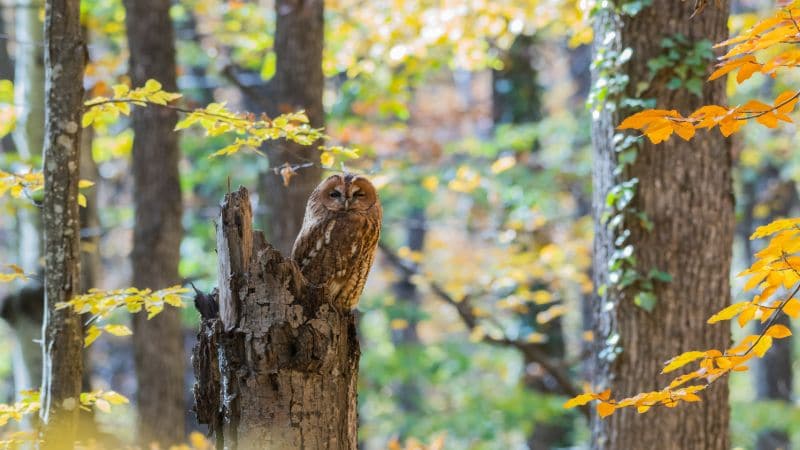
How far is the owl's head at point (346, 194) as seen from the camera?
338cm

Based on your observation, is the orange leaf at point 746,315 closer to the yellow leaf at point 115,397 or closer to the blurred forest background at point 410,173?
the blurred forest background at point 410,173

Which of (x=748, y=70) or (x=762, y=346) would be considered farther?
(x=762, y=346)

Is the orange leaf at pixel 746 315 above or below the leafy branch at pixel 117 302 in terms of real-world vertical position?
below

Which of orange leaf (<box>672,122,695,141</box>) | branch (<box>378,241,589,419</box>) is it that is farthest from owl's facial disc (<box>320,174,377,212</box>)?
branch (<box>378,241,589,419</box>)

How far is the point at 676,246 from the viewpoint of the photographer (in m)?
4.23

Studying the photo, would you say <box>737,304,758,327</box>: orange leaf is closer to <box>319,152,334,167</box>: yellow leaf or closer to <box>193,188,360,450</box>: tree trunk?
<box>193,188,360,450</box>: tree trunk

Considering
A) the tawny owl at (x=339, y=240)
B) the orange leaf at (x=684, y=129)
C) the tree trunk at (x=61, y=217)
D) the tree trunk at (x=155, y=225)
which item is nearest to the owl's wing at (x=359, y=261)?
the tawny owl at (x=339, y=240)

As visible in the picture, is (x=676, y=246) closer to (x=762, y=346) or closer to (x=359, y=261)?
(x=762, y=346)

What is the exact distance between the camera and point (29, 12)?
6461 millimetres

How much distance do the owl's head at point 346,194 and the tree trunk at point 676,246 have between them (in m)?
1.57

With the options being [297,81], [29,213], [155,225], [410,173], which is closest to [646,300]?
[297,81]

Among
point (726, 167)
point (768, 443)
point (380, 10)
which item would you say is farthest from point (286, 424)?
point (768, 443)

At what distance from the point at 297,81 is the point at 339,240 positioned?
295 cm

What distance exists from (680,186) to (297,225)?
2.85 meters
